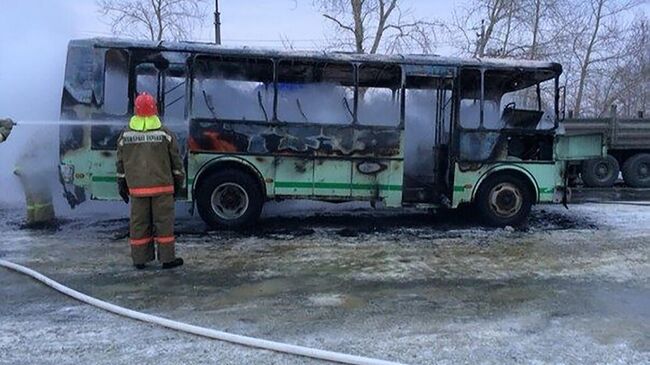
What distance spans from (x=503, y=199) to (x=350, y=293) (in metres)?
4.29

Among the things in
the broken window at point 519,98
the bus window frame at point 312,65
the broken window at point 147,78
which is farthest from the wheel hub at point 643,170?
the broken window at point 147,78

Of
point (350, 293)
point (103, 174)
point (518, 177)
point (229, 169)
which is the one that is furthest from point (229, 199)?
point (518, 177)

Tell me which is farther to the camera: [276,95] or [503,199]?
[503,199]

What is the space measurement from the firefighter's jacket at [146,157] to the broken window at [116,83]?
2257 mm

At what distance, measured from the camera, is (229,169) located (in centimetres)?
830

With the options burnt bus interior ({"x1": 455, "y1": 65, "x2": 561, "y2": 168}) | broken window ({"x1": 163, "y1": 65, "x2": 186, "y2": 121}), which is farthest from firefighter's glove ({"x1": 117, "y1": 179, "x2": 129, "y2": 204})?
burnt bus interior ({"x1": 455, "y1": 65, "x2": 561, "y2": 168})

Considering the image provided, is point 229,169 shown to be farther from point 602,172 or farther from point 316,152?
point 602,172

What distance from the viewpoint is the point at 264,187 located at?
8.33 m

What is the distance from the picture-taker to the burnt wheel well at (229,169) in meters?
8.21

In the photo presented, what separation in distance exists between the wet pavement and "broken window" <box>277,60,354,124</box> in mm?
1669

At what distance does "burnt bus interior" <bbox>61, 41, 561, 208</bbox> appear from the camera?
318 inches

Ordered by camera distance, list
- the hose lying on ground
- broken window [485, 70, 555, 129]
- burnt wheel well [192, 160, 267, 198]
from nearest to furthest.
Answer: the hose lying on ground < burnt wheel well [192, 160, 267, 198] < broken window [485, 70, 555, 129]

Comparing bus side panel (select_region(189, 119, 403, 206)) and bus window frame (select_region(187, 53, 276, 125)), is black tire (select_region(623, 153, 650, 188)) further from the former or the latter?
bus window frame (select_region(187, 53, 276, 125))

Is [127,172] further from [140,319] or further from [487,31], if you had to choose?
[487,31]
